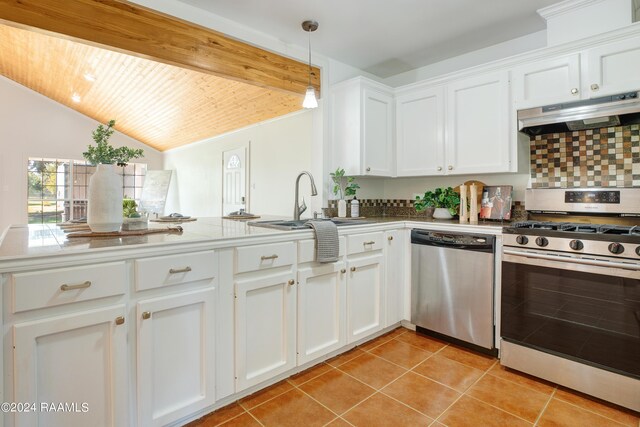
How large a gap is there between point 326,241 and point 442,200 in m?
1.36

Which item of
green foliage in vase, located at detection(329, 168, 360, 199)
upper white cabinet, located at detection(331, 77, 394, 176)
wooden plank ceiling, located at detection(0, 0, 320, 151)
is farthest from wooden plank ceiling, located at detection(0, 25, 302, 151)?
green foliage in vase, located at detection(329, 168, 360, 199)

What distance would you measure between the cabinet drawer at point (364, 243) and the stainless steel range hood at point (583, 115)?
4.28 feet

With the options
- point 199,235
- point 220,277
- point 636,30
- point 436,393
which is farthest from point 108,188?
point 636,30

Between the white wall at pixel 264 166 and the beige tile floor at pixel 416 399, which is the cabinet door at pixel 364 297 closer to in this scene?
the beige tile floor at pixel 416 399

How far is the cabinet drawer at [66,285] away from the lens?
1.15 m

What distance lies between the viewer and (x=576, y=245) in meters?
1.86

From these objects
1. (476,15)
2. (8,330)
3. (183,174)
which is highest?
(476,15)

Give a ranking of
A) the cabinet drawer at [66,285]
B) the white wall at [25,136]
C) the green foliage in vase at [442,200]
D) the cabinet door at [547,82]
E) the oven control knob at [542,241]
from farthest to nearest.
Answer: the white wall at [25,136] → the green foliage in vase at [442,200] → the cabinet door at [547,82] → the oven control knob at [542,241] → the cabinet drawer at [66,285]

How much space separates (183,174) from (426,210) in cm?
585

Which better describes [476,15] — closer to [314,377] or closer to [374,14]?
[374,14]

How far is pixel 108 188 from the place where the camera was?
1.61 meters

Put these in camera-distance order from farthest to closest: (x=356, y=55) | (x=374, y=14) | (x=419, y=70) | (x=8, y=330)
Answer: (x=419, y=70) → (x=356, y=55) → (x=374, y=14) → (x=8, y=330)

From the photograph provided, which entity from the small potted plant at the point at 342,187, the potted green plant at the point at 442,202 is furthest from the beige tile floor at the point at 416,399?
the small potted plant at the point at 342,187

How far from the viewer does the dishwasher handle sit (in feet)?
7.38
